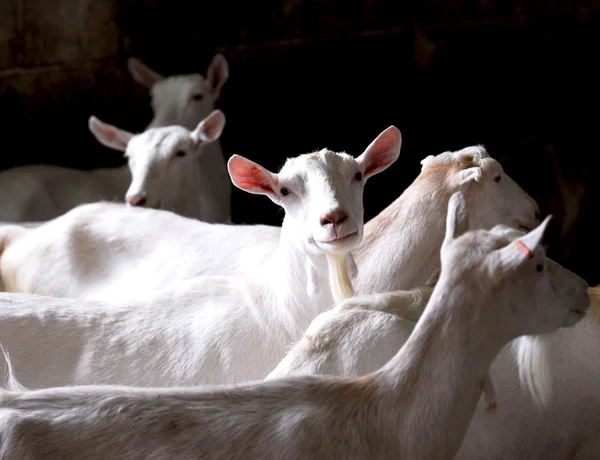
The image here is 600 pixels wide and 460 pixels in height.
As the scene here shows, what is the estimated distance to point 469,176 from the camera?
3621 mm

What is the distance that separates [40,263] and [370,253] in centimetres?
164

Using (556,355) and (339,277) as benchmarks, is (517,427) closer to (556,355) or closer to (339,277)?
(556,355)

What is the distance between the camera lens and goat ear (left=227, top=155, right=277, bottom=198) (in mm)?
3463

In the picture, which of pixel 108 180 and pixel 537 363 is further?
pixel 108 180

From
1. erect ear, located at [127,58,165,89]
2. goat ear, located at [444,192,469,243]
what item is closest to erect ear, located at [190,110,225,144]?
erect ear, located at [127,58,165,89]

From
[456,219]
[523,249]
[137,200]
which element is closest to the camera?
[523,249]

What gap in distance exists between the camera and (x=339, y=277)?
131 inches

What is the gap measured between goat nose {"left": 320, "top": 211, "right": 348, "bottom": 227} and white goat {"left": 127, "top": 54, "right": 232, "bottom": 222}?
2596 mm

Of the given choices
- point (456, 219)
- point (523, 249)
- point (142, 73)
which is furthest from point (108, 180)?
point (523, 249)

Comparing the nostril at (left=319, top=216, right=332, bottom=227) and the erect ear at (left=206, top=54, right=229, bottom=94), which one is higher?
the nostril at (left=319, top=216, right=332, bottom=227)

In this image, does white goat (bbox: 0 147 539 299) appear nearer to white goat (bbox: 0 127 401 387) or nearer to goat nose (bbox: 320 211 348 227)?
white goat (bbox: 0 127 401 387)

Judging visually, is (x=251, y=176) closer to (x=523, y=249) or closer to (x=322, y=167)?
(x=322, y=167)

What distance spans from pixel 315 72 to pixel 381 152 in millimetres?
3622

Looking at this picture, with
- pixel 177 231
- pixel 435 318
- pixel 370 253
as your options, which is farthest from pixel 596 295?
pixel 177 231
